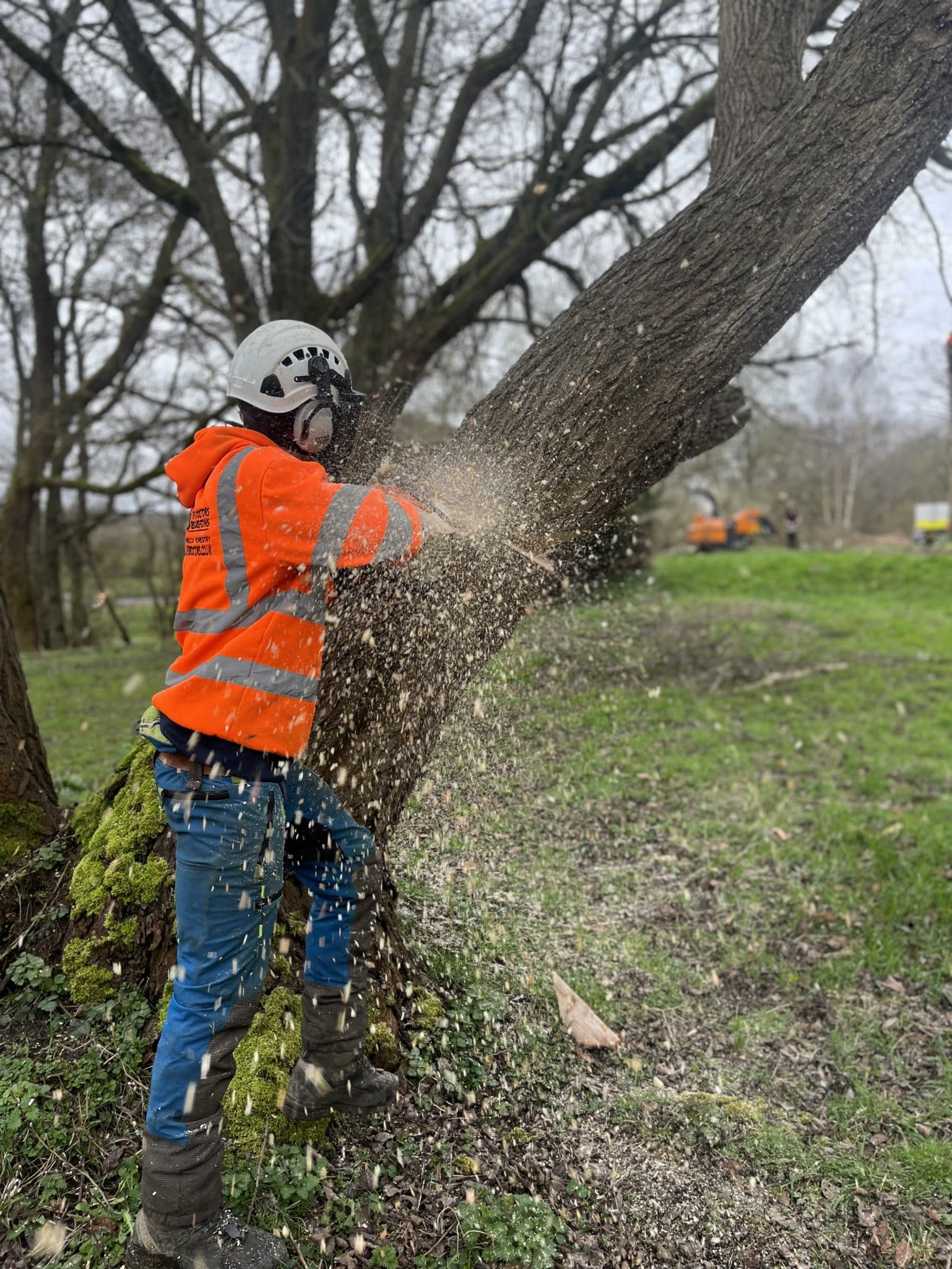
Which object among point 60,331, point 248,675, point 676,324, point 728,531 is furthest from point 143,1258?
point 728,531

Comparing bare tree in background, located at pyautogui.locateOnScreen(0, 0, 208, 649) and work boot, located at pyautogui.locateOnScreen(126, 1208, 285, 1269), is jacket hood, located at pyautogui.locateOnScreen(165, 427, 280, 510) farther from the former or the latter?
bare tree in background, located at pyautogui.locateOnScreen(0, 0, 208, 649)

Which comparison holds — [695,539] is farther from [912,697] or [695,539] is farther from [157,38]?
[157,38]

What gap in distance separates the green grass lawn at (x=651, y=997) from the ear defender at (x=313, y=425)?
3.76 ft

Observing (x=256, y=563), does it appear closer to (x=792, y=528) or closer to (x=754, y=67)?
(x=754, y=67)

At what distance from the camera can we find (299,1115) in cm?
→ 237

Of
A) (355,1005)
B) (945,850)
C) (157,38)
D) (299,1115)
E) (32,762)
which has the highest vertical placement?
(157,38)

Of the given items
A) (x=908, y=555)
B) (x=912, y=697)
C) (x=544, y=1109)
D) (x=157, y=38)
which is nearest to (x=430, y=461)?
(x=544, y=1109)

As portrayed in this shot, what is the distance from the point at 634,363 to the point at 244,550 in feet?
5.33

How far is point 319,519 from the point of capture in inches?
78.9

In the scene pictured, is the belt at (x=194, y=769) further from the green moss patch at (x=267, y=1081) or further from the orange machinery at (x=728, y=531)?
the orange machinery at (x=728, y=531)

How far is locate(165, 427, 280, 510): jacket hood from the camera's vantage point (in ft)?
6.79

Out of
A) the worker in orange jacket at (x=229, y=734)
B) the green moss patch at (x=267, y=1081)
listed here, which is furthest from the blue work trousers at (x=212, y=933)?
the green moss patch at (x=267, y=1081)

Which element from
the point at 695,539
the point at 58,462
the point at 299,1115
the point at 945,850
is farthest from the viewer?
the point at 695,539

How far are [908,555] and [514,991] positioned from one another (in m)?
17.2
